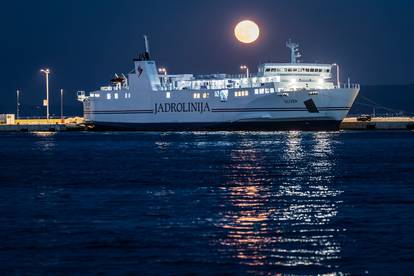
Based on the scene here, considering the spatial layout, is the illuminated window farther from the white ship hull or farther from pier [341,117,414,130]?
pier [341,117,414,130]

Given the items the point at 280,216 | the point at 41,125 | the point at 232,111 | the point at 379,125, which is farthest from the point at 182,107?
the point at 280,216

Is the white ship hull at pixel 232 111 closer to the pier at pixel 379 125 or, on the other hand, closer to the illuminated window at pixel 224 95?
the illuminated window at pixel 224 95

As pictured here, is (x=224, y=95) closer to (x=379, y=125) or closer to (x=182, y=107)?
(x=182, y=107)

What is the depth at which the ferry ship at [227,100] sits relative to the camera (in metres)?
82.2

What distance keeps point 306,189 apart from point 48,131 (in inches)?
3530

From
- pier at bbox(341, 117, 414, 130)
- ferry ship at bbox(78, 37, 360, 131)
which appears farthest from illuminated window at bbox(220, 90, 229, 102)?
pier at bbox(341, 117, 414, 130)

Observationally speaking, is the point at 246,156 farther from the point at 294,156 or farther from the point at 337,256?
the point at 337,256

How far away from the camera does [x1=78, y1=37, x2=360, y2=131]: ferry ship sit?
82188 mm

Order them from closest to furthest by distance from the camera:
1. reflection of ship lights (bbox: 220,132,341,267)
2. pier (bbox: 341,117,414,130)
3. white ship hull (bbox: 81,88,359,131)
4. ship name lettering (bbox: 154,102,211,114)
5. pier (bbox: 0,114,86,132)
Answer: reflection of ship lights (bbox: 220,132,341,267), white ship hull (bbox: 81,88,359,131), ship name lettering (bbox: 154,102,211,114), pier (bbox: 341,117,414,130), pier (bbox: 0,114,86,132)

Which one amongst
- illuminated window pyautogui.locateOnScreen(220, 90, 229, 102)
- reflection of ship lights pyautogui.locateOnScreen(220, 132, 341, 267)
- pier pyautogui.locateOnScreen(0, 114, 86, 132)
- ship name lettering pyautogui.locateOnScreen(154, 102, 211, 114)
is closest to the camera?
reflection of ship lights pyautogui.locateOnScreen(220, 132, 341, 267)

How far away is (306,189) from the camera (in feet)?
103

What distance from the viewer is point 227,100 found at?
85125mm

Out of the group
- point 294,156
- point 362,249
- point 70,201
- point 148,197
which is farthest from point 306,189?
point 294,156

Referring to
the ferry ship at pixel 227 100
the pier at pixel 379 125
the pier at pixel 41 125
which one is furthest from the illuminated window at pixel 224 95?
the pier at pixel 41 125
